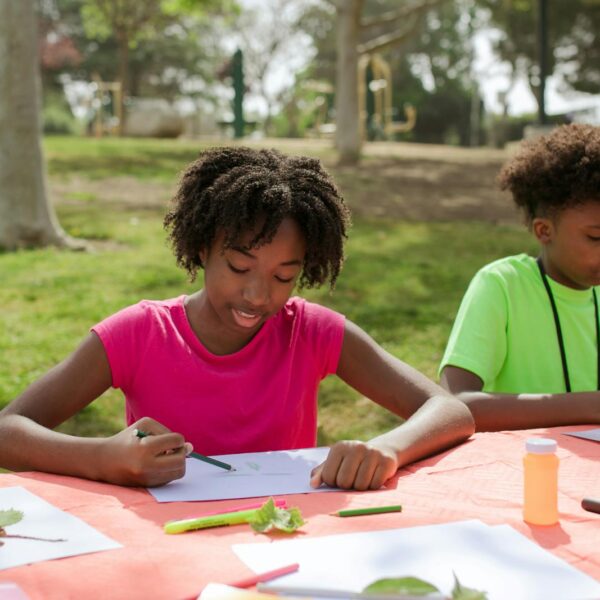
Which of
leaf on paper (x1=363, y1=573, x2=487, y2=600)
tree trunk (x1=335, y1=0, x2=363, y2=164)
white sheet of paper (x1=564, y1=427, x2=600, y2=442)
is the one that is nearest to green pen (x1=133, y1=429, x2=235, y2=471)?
leaf on paper (x1=363, y1=573, x2=487, y2=600)

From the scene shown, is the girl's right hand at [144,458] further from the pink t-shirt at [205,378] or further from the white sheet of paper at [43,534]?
the pink t-shirt at [205,378]

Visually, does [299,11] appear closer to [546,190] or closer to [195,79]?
[195,79]

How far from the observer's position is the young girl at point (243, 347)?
2.25 meters

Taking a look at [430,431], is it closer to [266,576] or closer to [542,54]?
[266,576]

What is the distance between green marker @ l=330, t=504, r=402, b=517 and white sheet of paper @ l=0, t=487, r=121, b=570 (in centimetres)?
40

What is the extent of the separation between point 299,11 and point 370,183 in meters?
26.0

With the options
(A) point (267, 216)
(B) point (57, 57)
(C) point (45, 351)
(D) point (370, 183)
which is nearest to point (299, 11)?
(B) point (57, 57)

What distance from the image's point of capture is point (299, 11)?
1384 inches

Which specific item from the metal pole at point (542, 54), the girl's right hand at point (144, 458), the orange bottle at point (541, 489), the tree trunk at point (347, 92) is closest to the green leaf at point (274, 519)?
the girl's right hand at point (144, 458)

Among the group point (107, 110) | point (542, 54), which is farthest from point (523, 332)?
point (107, 110)

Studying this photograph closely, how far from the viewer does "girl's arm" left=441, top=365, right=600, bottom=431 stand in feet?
8.30

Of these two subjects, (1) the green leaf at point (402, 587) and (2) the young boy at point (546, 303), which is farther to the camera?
(2) the young boy at point (546, 303)

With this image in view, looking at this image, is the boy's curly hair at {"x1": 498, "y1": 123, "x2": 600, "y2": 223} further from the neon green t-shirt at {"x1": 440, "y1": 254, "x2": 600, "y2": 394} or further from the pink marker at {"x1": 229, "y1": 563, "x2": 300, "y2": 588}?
the pink marker at {"x1": 229, "y1": 563, "x2": 300, "y2": 588}

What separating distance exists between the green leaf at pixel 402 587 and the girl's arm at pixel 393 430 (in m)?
0.65
